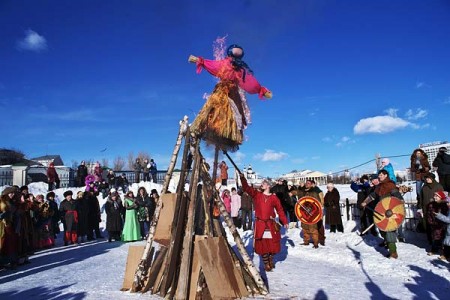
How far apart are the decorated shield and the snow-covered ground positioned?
0.89 metres

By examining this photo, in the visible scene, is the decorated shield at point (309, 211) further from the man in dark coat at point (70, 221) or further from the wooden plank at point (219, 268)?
the man in dark coat at point (70, 221)

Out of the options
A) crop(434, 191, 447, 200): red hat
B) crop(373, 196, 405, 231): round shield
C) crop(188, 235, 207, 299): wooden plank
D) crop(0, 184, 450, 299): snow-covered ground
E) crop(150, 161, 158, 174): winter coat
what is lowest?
crop(0, 184, 450, 299): snow-covered ground

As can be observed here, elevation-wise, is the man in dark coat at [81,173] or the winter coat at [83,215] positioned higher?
the man in dark coat at [81,173]

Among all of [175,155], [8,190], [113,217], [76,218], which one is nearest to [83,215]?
[76,218]

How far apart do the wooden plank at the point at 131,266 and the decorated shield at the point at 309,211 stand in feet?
16.0

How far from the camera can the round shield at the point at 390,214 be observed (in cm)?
776

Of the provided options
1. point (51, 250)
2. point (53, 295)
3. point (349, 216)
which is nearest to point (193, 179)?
point (53, 295)

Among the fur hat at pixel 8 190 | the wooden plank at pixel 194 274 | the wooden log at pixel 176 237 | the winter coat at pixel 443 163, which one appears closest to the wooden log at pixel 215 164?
the wooden log at pixel 176 237

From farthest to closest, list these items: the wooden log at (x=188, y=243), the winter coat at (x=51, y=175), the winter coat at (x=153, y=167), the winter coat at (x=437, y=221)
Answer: the winter coat at (x=153, y=167) < the winter coat at (x=51, y=175) < the winter coat at (x=437, y=221) < the wooden log at (x=188, y=243)

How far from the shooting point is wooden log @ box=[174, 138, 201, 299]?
16.3 feet

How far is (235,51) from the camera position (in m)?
5.41

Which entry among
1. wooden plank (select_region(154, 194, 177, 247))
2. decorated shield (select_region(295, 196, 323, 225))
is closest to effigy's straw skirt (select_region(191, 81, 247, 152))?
wooden plank (select_region(154, 194, 177, 247))

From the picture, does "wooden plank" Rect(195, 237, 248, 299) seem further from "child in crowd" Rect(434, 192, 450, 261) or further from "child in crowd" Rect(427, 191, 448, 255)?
"child in crowd" Rect(427, 191, 448, 255)

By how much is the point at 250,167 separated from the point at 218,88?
31.7 meters
